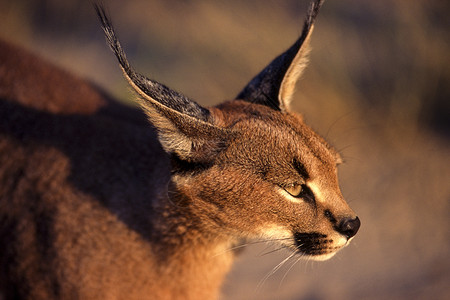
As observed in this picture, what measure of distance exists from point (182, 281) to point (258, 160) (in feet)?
4.07

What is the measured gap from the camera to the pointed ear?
142 inches

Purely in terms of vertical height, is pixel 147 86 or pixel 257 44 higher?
pixel 257 44

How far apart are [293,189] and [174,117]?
917mm

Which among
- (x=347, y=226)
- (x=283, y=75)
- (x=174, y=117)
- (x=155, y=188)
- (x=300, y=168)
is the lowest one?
(x=155, y=188)

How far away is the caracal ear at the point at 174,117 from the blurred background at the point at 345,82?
3.03 meters

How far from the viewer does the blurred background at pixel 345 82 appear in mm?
5992

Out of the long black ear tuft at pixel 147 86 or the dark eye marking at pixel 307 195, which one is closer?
the long black ear tuft at pixel 147 86

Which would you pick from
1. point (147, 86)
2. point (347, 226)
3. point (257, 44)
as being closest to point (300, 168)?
point (347, 226)

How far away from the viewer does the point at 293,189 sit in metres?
3.15

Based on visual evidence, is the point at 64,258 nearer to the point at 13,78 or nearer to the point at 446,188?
the point at 13,78

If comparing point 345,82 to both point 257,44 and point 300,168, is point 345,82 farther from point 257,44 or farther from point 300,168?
point 300,168

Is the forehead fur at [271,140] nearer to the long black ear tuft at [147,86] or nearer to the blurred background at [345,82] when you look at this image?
the long black ear tuft at [147,86]

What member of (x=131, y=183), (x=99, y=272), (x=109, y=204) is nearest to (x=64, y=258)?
(x=99, y=272)

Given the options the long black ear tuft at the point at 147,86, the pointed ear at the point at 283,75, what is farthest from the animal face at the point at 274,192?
the pointed ear at the point at 283,75
